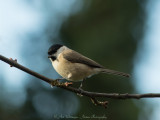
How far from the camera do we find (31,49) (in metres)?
12.3

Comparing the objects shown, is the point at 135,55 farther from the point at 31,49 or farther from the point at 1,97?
the point at 1,97

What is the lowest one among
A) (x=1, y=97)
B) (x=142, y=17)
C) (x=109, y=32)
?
(x=1, y=97)

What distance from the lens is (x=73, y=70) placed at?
475cm

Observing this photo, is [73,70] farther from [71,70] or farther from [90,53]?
[90,53]

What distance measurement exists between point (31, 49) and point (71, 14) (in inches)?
142

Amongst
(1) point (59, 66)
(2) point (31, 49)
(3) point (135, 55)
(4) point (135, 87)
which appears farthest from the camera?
(3) point (135, 55)

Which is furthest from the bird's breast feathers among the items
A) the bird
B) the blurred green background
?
the blurred green background

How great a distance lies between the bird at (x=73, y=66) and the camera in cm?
474

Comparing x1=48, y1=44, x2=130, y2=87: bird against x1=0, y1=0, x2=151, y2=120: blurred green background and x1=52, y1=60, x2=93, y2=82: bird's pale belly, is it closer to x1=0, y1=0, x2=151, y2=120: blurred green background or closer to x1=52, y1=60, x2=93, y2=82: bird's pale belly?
x1=52, y1=60, x2=93, y2=82: bird's pale belly

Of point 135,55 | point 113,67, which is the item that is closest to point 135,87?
point 113,67

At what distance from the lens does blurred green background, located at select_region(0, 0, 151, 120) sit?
1054cm

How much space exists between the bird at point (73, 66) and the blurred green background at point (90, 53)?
482cm

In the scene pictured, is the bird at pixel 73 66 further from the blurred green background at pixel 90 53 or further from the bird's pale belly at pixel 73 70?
the blurred green background at pixel 90 53

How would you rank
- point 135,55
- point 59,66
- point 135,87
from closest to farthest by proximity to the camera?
point 59,66, point 135,87, point 135,55
